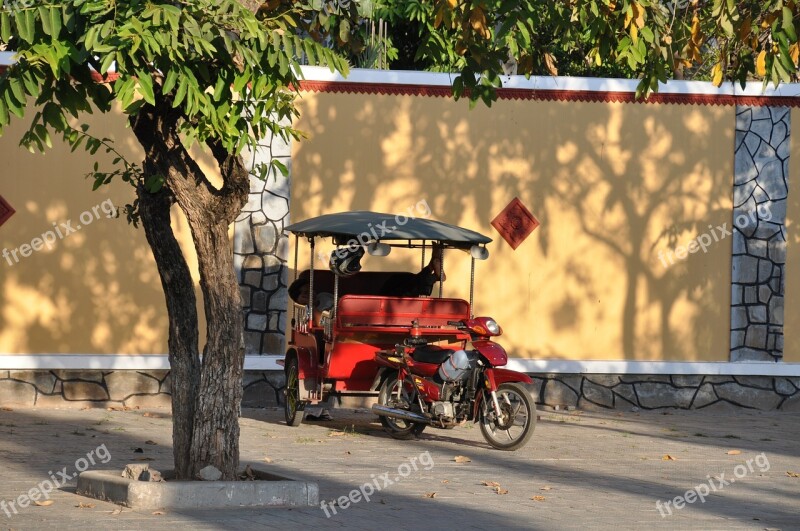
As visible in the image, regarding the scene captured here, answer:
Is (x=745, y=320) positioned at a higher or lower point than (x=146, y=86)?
lower

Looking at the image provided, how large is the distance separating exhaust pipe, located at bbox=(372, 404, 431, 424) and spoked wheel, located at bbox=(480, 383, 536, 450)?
602 mm

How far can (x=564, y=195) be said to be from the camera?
1527cm

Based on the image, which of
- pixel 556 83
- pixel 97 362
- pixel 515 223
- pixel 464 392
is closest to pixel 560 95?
pixel 556 83

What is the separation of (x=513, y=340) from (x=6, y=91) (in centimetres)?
908

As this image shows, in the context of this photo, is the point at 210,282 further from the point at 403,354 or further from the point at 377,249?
the point at 403,354

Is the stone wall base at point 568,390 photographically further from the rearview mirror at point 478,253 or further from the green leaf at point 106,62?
the green leaf at point 106,62

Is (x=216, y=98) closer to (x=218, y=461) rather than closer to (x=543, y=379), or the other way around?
(x=218, y=461)

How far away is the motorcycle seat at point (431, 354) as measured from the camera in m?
12.1

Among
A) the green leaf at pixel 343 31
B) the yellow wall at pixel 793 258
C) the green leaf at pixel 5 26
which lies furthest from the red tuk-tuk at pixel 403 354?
the green leaf at pixel 5 26

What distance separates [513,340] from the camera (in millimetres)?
15195

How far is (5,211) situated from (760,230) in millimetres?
9271

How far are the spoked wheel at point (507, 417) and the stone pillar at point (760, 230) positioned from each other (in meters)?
4.76

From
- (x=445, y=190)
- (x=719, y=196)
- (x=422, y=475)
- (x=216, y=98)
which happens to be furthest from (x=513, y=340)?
(x=216, y=98)

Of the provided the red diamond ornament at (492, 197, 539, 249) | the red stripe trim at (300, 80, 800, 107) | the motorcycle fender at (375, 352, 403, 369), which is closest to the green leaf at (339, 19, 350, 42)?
the motorcycle fender at (375, 352, 403, 369)
